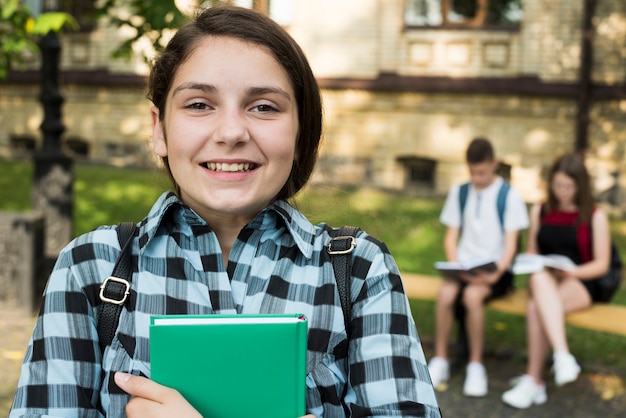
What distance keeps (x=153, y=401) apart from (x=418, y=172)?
12.5m

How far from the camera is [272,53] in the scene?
5.66 feet

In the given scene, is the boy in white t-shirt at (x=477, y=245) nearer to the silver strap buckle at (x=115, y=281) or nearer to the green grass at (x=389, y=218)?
the green grass at (x=389, y=218)

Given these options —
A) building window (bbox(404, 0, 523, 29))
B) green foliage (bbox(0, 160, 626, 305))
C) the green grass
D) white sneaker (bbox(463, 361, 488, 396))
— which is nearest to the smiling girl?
white sneaker (bbox(463, 361, 488, 396))

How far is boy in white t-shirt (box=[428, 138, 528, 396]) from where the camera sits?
5516 mm

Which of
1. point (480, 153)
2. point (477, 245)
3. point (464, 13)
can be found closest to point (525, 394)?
point (477, 245)

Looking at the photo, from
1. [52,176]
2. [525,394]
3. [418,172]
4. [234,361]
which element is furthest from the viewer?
[418,172]

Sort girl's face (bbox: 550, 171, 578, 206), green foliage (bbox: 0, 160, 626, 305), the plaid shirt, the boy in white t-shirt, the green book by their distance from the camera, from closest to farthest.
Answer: the green book
the plaid shirt
the boy in white t-shirt
girl's face (bbox: 550, 171, 578, 206)
green foliage (bbox: 0, 160, 626, 305)

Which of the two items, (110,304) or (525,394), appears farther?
(525,394)

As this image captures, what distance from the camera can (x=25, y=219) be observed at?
6477 millimetres

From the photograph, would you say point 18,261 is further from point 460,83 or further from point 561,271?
point 460,83

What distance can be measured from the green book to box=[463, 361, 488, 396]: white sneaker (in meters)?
3.94

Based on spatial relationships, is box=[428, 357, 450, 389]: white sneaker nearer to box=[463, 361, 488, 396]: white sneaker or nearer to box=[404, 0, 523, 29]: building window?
box=[463, 361, 488, 396]: white sneaker

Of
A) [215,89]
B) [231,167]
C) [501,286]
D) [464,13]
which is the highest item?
[464,13]

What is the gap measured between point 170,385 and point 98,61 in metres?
14.7
